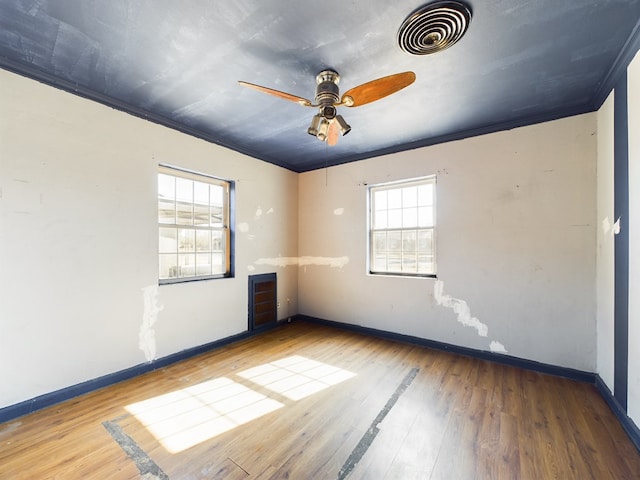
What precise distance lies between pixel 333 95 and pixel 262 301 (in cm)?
317

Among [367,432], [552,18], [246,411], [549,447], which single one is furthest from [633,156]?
[246,411]

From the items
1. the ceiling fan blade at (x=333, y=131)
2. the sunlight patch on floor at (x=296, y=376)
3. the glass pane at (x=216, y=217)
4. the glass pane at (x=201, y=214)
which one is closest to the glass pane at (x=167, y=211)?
the glass pane at (x=201, y=214)

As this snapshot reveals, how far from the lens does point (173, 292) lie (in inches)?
123

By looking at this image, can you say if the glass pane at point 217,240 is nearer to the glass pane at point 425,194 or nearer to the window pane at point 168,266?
the window pane at point 168,266

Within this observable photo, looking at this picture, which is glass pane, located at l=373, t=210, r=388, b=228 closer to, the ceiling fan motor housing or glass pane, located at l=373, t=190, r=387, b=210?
glass pane, located at l=373, t=190, r=387, b=210

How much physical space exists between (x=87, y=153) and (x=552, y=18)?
3.74 metres

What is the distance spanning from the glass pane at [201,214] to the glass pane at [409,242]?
2.79 metres

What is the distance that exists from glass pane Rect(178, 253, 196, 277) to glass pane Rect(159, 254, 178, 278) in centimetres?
5

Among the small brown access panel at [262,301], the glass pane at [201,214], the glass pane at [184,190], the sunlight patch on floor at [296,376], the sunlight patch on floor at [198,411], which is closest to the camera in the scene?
the sunlight patch on floor at [198,411]

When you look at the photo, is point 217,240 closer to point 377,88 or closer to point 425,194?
point 377,88

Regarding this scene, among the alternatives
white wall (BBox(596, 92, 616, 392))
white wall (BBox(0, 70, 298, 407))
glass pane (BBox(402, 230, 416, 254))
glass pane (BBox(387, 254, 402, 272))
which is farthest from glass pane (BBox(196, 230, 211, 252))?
white wall (BBox(596, 92, 616, 392))

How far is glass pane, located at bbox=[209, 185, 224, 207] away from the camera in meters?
3.67

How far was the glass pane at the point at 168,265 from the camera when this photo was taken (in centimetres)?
315

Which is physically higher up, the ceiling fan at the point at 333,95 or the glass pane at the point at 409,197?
the ceiling fan at the point at 333,95
